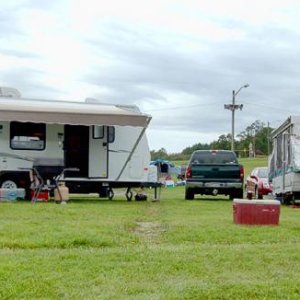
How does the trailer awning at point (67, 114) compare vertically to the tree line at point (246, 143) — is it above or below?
below

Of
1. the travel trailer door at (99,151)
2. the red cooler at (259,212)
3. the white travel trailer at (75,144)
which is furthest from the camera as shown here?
the travel trailer door at (99,151)

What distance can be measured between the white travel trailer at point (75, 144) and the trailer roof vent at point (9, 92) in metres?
0.06

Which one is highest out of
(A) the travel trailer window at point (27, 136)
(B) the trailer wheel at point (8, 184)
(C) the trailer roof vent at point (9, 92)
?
(C) the trailer roof vent at point (9, 92)

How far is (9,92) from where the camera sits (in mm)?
18641

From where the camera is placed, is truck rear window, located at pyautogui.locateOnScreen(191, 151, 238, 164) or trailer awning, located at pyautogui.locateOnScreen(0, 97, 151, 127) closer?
trailer awning, located at pyautogui.locateOnScreen(0, 97, 151, 127)

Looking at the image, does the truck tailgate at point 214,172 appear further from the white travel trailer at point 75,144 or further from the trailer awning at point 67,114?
the trailer awning at point 67,114

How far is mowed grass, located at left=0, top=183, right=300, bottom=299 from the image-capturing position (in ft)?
18.2

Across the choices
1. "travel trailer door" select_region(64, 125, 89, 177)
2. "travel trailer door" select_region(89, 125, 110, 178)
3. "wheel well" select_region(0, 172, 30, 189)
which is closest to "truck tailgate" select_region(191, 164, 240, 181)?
"travel trailer door" select_region(89, 125, 110, 178)

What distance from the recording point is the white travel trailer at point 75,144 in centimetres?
1659

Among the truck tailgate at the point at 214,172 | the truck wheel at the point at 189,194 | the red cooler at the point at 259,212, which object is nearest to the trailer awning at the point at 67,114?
the truck tailgate at the point at 214,172

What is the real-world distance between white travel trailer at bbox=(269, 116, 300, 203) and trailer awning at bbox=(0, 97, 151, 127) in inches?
159

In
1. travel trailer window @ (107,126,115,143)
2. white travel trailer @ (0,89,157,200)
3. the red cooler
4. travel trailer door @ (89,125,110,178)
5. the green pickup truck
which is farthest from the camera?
the green pickup truck

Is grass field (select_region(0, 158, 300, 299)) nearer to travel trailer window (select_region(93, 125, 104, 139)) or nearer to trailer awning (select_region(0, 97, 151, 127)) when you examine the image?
trailer awning (select_region(0, 97, 151, 127))

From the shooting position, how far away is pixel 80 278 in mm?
6031
